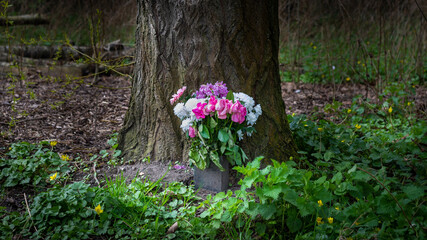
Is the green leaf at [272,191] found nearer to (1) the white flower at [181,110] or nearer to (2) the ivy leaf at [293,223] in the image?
(2) the ivy leaf at [293,223]

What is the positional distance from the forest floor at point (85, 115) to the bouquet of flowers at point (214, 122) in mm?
320

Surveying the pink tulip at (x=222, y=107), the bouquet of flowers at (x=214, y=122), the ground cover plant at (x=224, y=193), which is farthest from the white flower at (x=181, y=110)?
the ground cover plant at (x=224, y=193)

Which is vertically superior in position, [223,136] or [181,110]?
[181,110]

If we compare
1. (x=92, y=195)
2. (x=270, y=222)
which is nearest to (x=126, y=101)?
(x=92, y=195)

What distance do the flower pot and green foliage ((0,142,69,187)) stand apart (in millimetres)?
1096

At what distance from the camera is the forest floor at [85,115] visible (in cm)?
323

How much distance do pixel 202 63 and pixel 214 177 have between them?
2.84 feet

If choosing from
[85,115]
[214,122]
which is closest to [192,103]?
[214,122]

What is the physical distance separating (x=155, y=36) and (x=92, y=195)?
1.30m

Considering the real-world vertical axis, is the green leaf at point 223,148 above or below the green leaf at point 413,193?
above

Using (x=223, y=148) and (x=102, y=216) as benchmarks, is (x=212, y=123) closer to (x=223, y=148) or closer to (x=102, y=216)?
(x=223, y=148)

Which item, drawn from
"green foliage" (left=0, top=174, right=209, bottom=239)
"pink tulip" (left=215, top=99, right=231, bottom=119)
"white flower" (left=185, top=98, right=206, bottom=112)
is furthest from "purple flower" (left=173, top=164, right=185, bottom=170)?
"pink tulip" (left=215, top=99, right=231, bottom=119)

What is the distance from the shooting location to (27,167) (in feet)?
9.87

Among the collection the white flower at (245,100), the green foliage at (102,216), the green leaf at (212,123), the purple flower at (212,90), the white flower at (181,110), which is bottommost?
the green foliage at (102,216)
